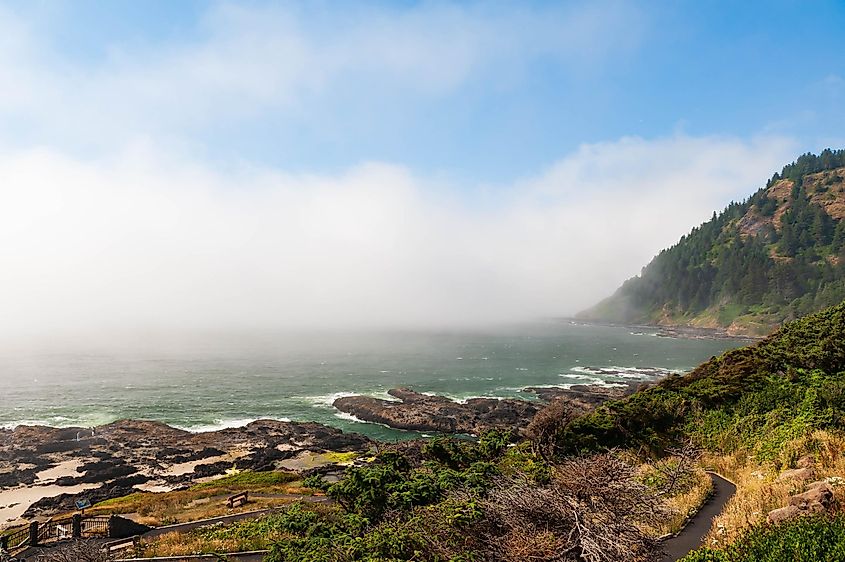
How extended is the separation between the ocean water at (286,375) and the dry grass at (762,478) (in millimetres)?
36395

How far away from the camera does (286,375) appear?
271 ft

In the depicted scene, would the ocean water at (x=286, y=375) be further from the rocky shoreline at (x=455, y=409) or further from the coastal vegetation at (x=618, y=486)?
the coastal vegetation at (x=618, y=486)

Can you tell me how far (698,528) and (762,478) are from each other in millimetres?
4695

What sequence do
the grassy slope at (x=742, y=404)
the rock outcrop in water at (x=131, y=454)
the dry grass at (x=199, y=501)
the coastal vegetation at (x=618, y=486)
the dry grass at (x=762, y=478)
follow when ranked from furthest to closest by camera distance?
the rock outcrop in water at (x=131, y=454), the dry grass at (x=199, y=501), the grassy slope at (x=742, y=404), the dry grass at (x=762, y=478), the coastal vegetation at (x=618, y=486)

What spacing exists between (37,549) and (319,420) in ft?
121

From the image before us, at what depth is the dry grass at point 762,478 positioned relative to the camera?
10094 millimetres

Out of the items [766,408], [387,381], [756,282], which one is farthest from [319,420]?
[756,282]

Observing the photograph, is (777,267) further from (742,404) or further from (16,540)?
(16,540)

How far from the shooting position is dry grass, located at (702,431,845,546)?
10.1 meters

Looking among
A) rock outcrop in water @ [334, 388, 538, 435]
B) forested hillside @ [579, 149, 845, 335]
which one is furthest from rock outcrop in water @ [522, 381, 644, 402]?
forested hillside @ [579, 149, 845, 335]

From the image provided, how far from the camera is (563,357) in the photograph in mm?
104875

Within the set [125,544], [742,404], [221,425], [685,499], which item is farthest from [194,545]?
[221,425]

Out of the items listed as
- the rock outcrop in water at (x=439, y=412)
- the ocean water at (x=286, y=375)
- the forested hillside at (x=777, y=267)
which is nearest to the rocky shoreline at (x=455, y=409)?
the rock outcrop in water at (x=439, y=412)

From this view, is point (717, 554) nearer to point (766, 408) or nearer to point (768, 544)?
point (768, 544)
